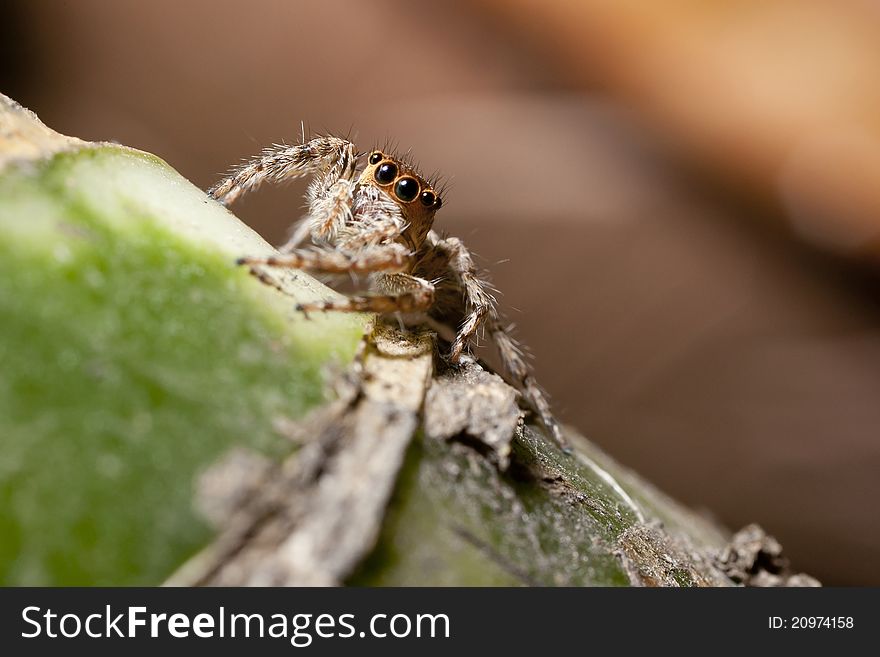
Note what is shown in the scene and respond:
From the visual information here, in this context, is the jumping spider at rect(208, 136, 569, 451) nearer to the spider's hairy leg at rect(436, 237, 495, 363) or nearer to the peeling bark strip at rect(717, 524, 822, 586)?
the spider's hairy leg at rect(436, 237, 495, 363)

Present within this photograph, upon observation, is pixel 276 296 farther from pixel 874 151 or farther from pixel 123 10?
pixel 874 151

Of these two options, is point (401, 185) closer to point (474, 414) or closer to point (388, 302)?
point (388, 302)

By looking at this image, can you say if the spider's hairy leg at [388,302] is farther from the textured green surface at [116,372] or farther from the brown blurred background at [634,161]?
the brown blurred background at [634,161]

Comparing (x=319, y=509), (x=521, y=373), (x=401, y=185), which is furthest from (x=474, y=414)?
(x=521, y=373)

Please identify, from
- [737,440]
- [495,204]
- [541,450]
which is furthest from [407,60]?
[541,450]

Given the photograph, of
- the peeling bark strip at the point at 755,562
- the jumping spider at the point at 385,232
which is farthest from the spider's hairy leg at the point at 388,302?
the peeling bark strip at the point at 755,562

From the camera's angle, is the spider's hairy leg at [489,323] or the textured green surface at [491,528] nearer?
the textured green surface at [491,528]
